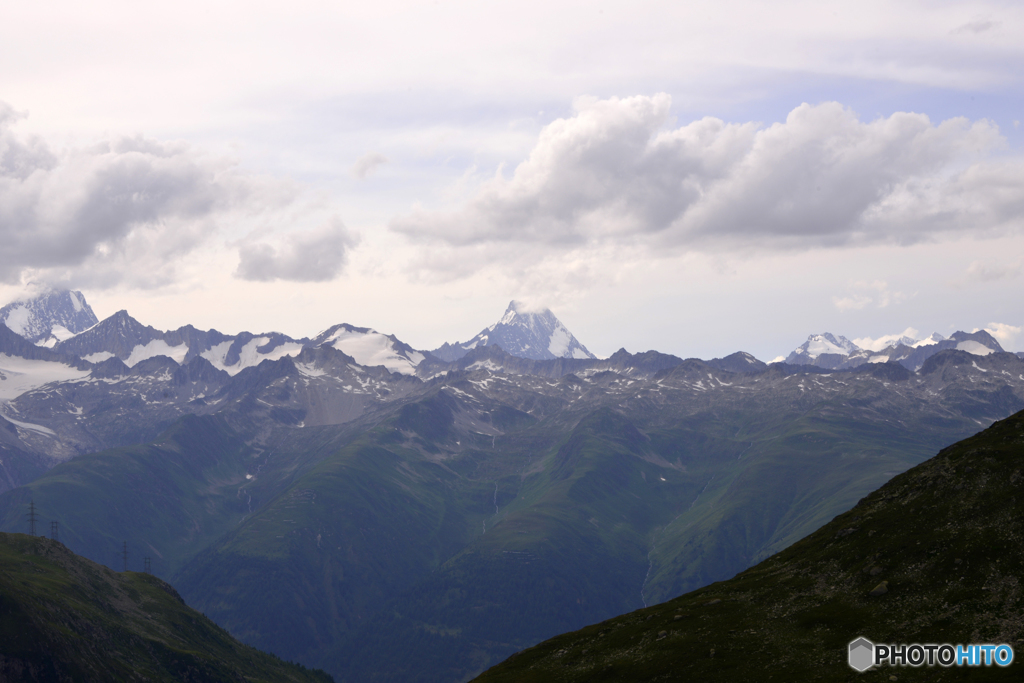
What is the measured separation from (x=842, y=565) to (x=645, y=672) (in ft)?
123

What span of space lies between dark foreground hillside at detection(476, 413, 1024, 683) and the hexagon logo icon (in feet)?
3.61

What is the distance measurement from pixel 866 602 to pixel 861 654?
16478mm

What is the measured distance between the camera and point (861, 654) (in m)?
96.2

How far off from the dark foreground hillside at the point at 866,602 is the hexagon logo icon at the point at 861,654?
1.10m

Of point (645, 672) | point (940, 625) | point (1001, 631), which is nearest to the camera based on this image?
point (1001, 631)

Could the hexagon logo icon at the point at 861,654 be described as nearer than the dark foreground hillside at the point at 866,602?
Yes

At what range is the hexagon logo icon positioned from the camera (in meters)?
92.8

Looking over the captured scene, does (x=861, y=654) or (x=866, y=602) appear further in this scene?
(x=866, y=602)

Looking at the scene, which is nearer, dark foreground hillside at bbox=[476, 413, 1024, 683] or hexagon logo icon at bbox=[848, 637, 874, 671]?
hexagon logo icon at bbox=[848, 637, 874, 671]

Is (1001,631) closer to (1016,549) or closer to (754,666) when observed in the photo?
(1016,549)

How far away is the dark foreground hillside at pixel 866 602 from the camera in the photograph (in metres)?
95.9

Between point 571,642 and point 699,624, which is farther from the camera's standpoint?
point 571,642

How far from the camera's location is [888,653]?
9344 centimetres

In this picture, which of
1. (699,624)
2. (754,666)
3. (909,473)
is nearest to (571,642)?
(699,624)
